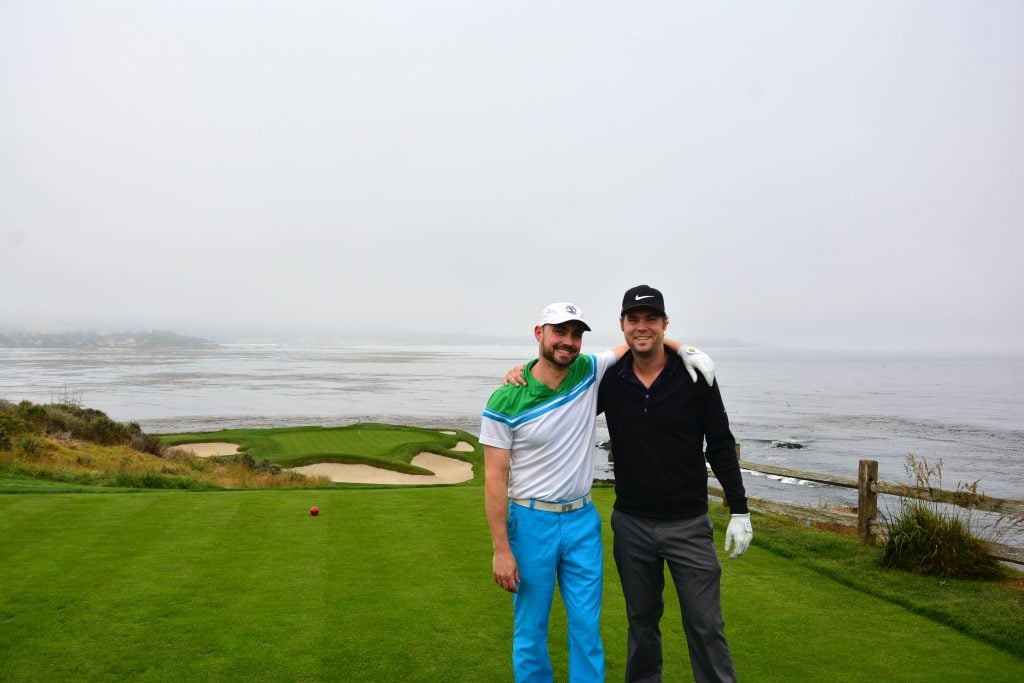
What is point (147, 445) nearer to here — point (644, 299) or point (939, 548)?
point (939, 548)

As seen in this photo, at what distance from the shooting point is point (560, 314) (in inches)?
136

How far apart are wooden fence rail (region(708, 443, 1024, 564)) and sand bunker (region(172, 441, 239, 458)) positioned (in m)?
17.3

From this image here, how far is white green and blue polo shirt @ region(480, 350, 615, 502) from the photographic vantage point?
11.4 ft

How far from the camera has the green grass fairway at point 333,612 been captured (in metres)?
4.24

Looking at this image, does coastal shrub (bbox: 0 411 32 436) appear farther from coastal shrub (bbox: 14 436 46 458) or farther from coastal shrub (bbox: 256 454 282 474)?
coastal shrub (bbox: 256 454 282 474)

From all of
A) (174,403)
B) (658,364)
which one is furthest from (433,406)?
(658,364)

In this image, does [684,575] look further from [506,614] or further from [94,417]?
[94,417]

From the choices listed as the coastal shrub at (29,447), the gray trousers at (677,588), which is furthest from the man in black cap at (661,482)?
the coastal shrub at (29,447)

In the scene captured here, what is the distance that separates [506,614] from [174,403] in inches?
1975

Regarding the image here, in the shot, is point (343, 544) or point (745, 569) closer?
point (745, 569)

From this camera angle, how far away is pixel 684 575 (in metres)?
3.59

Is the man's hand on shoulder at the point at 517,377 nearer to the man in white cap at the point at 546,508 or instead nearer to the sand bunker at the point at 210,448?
the man in white cap at the point at 546,508

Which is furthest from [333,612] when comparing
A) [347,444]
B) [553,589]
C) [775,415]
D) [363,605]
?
[775,415]

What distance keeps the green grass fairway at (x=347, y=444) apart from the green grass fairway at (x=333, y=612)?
1188 cm
